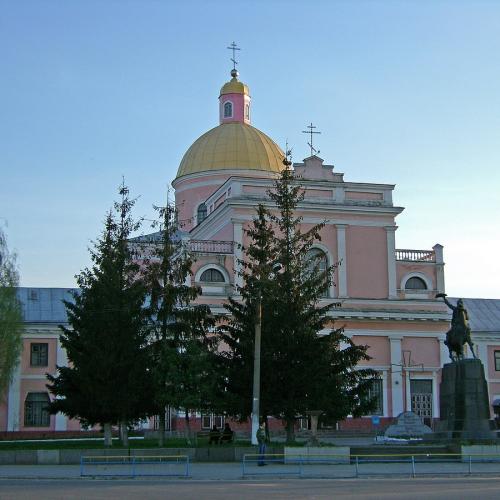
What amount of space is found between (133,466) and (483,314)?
42090 mm

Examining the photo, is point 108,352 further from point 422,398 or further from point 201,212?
point 201,212

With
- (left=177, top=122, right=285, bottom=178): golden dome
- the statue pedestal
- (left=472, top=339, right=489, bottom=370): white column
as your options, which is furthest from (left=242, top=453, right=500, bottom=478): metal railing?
(left=177, top=122, right=285, bottom=178): golden dome

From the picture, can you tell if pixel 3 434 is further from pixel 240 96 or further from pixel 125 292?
pixel 240 96

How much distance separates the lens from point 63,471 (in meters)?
25.3

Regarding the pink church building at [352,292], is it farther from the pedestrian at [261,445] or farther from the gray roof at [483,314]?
the pedestrian at [261,445]

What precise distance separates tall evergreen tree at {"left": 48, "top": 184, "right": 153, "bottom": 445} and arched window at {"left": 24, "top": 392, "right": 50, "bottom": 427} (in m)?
15.3

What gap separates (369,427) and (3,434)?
19.4m

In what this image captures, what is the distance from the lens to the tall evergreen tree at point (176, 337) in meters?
32.6

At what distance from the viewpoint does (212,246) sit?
168 ft

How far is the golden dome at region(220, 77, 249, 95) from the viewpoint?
67188 mm

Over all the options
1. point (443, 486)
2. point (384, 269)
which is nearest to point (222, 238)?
point (384, 269)

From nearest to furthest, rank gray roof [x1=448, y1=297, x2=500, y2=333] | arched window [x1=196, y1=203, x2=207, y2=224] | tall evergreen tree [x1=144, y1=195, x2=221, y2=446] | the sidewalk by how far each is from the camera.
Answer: the sidewalk < tall evergreen tree [x1=144, y1=195, x2=221, y2=446] < gray roof [x1=448, y1=297, x2=500, y2=333] < arched window [x1=196, y1=203, x2=207, y2=224]

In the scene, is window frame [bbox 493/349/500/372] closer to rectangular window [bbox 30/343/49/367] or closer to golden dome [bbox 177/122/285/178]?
golden dome [bbox 177/122/285/178]

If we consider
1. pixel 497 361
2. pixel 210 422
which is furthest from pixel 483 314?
pixel 210 422
